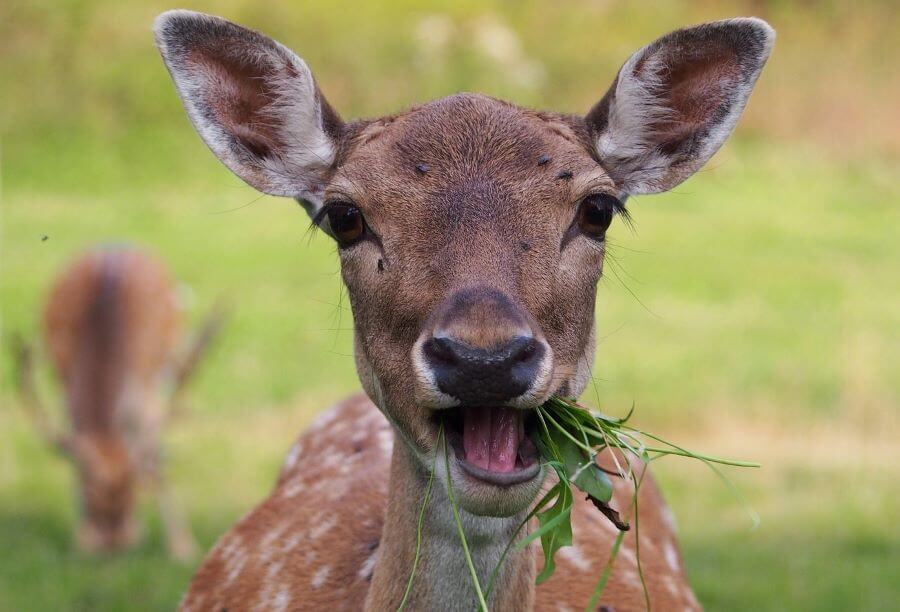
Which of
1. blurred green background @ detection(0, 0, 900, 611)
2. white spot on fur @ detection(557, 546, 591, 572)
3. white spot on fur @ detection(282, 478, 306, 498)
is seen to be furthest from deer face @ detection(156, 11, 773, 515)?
white spot on fur @ detection(282, 478, 306, 498)

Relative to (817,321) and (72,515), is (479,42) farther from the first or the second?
(72,515)

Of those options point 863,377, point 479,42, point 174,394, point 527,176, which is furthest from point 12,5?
point 527,176

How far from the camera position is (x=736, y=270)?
58.5 ft

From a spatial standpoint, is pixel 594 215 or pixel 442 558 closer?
pixel 442 558

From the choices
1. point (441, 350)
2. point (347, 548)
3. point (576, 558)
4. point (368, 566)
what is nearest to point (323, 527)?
point (347, 548)

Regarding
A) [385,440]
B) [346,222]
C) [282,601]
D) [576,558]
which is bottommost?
[282,601]

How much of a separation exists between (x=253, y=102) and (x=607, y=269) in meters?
11.9

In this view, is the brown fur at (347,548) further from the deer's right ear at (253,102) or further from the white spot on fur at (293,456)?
the deer's right ear at (253,102)

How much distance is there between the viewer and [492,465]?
3096 millimetres

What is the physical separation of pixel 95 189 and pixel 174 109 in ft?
7.63

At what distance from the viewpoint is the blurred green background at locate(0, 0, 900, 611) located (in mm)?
8695

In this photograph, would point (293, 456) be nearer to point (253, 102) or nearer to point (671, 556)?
point (671, 556)

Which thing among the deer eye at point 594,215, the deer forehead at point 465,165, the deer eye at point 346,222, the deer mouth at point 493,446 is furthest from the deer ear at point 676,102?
the deer mouth at point 493,446

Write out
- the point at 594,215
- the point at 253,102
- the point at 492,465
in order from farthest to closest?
the point at 253,102 < the point at 594,215 < the point at 492,465
